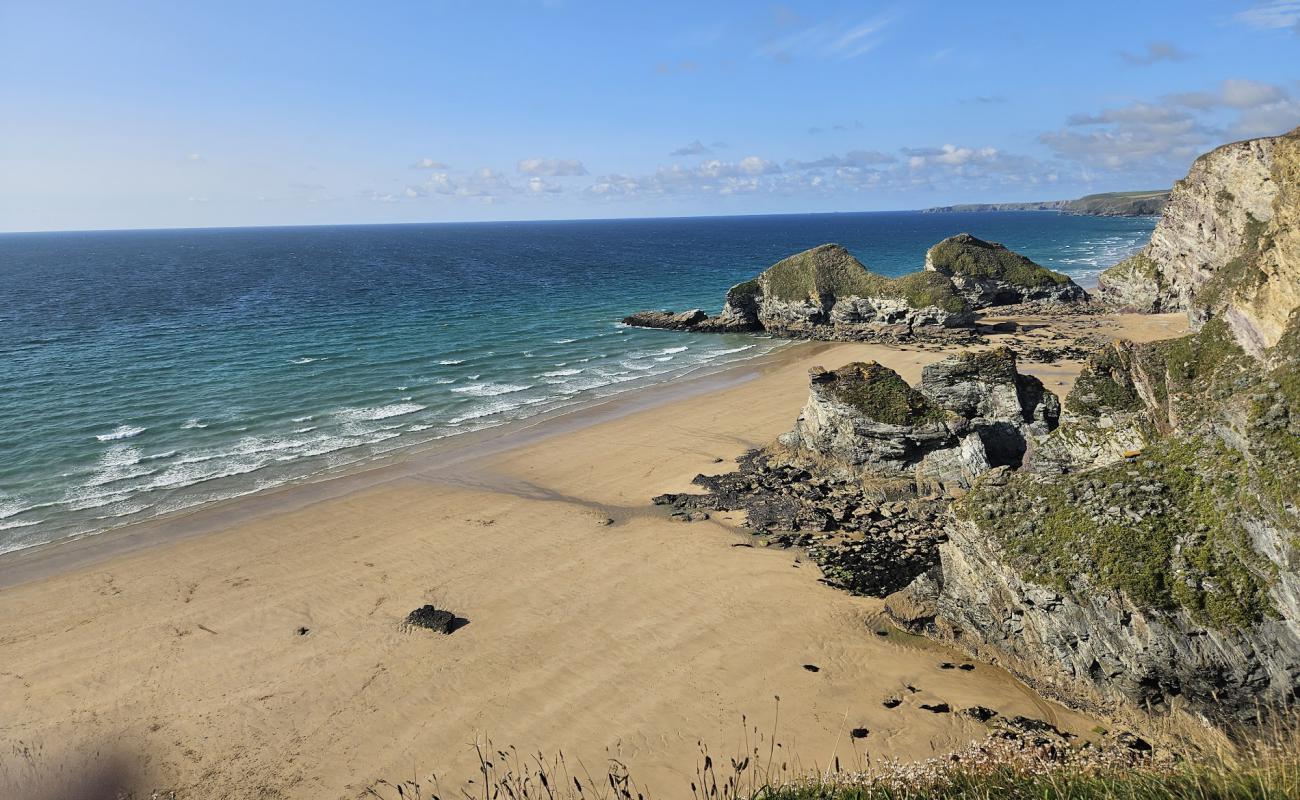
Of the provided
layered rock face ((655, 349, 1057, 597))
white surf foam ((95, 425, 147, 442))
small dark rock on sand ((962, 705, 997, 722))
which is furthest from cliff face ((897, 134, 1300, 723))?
white surf foam ((95, 425, 147, 442))

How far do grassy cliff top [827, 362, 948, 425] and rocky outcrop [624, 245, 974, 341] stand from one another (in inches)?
1291

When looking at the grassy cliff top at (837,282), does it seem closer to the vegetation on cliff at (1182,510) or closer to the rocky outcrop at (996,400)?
the rocky outcrop at (996,400)

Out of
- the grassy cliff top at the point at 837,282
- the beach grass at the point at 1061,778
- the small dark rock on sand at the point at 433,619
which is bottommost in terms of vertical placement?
the small dark rock on sand at the point at 433,619

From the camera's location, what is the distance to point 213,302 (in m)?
83.5

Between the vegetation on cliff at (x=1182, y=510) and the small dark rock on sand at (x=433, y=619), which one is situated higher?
the vegetation on cliff at (x=1182, y=510)

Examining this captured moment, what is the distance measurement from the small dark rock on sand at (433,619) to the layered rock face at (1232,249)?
2183cm

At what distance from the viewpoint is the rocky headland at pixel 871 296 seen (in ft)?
199

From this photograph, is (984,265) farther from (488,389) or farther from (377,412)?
(377,412)

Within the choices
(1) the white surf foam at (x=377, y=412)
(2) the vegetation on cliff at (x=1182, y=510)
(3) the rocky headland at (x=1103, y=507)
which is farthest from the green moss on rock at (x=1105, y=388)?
(1) the white surf foam at (x=377, y=412)

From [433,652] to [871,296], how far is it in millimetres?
55186

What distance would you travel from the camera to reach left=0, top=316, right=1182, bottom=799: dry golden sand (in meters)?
15.5

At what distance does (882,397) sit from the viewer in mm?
27266

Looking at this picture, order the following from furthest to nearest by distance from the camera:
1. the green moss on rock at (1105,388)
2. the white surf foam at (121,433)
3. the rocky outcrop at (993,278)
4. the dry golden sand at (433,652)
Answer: the rocky outcrop at (993,278) → the white surf foam at (121,433) → the green moss on rock at (1105,388) → the dry golden sand at (433,652)

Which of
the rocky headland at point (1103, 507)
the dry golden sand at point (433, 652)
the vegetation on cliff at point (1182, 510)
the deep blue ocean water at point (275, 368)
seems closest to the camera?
the vegetation on cliff at point (1182, 510)
